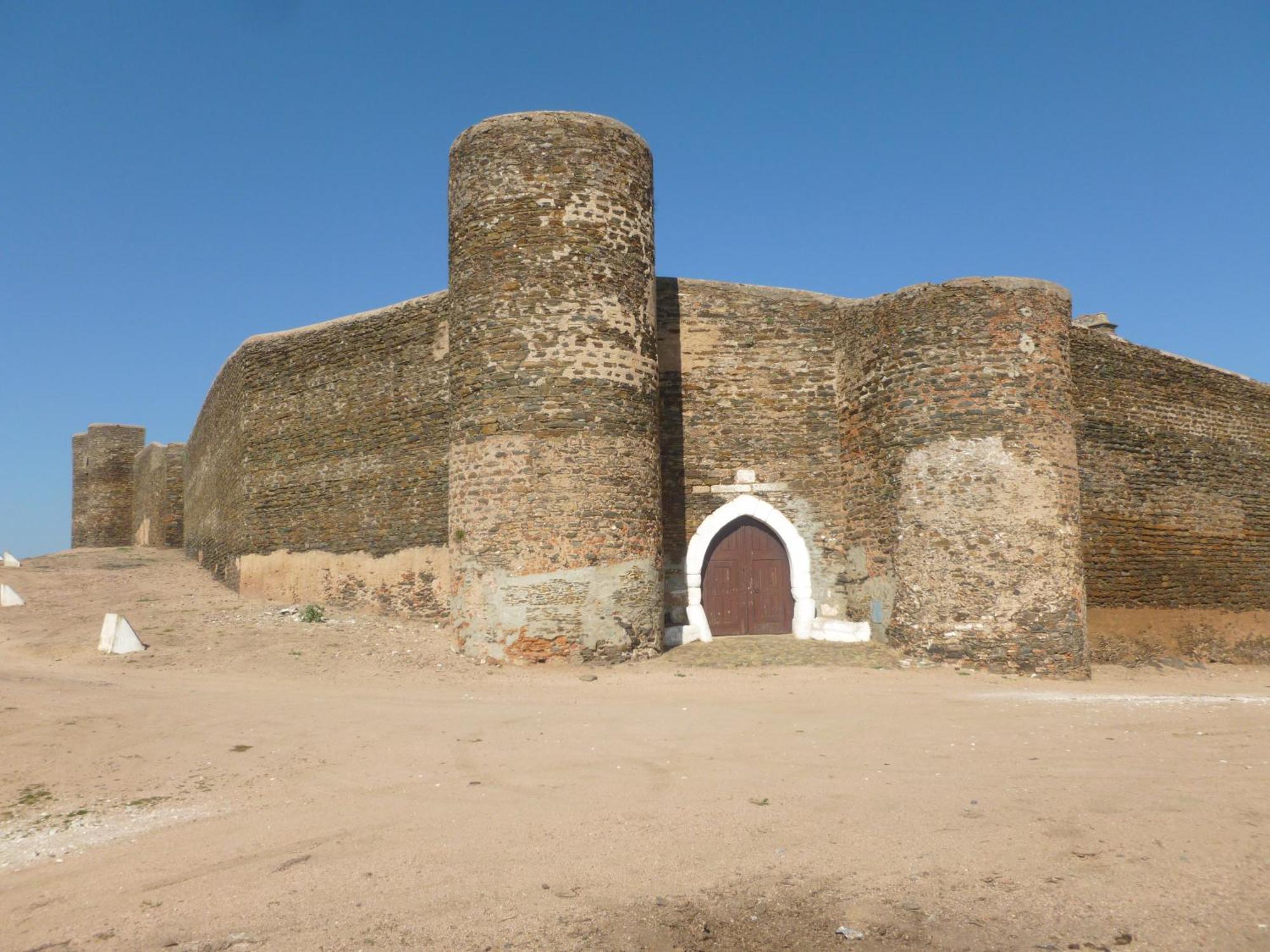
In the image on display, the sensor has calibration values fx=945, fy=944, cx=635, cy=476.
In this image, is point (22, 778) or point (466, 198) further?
point (466, 198)

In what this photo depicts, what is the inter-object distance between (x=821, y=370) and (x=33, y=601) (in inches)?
459

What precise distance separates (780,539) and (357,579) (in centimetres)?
572

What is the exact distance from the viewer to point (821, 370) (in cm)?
1274

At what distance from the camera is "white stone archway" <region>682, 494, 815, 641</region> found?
476 inches

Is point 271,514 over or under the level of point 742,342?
under

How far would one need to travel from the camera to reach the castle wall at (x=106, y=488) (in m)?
29.2

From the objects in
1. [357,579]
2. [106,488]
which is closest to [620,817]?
[357,579]

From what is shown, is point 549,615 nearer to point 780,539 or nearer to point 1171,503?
point 780,539

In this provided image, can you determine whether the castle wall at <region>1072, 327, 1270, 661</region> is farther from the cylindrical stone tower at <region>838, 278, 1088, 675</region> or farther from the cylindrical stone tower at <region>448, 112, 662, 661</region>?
the cylindrical stone tower at <region>448, 112, 662, 661</region>

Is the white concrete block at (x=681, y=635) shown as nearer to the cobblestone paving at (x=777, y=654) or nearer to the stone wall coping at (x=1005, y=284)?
the cobblestone paving at (x=777, y=654)

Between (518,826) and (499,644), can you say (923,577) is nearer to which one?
(499,644)

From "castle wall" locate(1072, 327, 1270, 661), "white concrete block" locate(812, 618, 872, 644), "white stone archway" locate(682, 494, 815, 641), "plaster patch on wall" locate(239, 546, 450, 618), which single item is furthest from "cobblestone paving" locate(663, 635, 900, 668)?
"castle wall" locate(1072, 327, 1270, 661)

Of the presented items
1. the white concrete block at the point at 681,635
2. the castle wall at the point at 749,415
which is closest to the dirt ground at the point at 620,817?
the white concrete block at the point at 681,635

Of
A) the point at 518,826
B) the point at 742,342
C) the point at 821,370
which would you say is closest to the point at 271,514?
the point at 742,342
